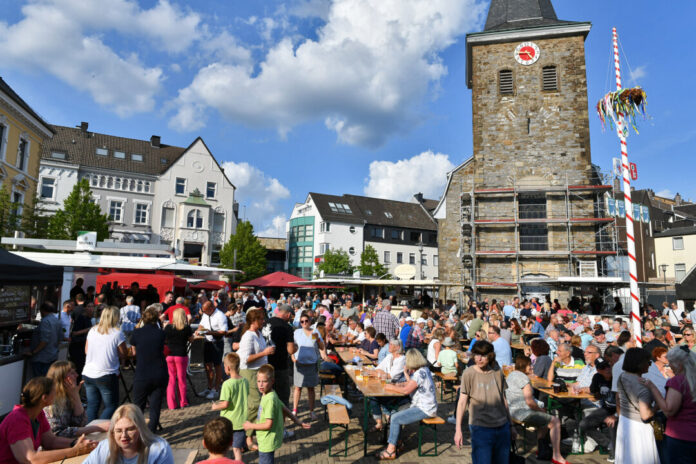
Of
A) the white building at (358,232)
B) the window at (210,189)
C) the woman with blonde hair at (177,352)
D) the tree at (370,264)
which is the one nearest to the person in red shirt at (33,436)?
the woman with blonde hair at (177,352)

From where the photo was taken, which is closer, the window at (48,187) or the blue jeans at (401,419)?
the blue jeans at (401,419)

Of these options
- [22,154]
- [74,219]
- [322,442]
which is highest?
[22,154]

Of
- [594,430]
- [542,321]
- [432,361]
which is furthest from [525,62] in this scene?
[594,430]

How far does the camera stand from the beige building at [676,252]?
4672cm

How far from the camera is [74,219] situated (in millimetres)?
33812

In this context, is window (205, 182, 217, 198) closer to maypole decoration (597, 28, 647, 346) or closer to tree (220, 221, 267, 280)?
tree (220, 221, 267, 280)

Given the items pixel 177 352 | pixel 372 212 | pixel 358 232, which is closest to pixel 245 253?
pixel 358 232

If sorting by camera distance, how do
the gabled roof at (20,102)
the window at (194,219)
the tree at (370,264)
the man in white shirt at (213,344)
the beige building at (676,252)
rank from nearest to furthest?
the man in white shirt at (213,344), the gabled roof at (20,102), the window at (194,219), the beige building at (676,252), the tree at (370,264)

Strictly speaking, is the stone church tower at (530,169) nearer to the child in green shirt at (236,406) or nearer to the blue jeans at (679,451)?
the blue jeans at (679,451)

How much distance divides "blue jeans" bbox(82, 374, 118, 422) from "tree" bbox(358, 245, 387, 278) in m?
46.7

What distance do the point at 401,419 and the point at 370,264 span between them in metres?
47.5

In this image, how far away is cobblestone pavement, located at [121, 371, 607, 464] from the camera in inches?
257

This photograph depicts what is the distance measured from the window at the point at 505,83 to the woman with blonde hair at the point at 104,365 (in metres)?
26.8

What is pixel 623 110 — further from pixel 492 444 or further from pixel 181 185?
pixel 181 185
